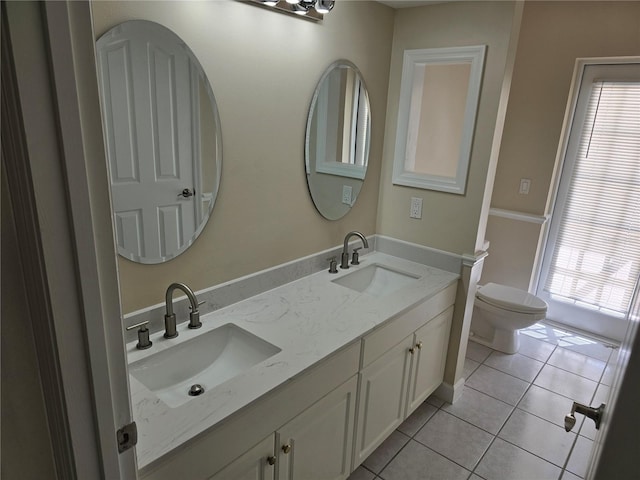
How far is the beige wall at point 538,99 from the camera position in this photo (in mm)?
2912

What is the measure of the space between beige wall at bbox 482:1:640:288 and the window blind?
25cm

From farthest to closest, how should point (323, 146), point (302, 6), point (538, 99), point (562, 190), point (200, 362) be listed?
point (562, 190) < point (538, 99) < point (323, 146) < point (302, 6) < point (200, 362)

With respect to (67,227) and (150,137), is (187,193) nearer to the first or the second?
(150,137)

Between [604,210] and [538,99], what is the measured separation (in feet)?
3.35

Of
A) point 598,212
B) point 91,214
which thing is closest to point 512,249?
point 598,212

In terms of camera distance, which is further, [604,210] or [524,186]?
[524,186]

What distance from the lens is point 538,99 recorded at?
3289 millimetres

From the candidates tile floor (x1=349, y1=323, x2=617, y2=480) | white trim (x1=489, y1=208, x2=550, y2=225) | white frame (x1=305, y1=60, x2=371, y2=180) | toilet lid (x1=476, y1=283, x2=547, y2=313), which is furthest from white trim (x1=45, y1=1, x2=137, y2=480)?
white trim (x1=489, y1=208, x2=550, y2=225)

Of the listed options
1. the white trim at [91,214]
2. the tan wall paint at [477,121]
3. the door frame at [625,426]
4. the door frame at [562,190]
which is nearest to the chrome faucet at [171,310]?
the white trim at [91,214]

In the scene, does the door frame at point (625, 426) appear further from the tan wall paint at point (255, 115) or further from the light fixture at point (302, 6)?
the light fixture at point (302, 6)

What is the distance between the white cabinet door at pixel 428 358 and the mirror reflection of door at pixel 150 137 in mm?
1308

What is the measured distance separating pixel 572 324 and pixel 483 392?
1422mm

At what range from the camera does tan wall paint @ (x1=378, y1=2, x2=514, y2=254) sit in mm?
2090

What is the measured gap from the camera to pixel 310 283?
6.96 ft
